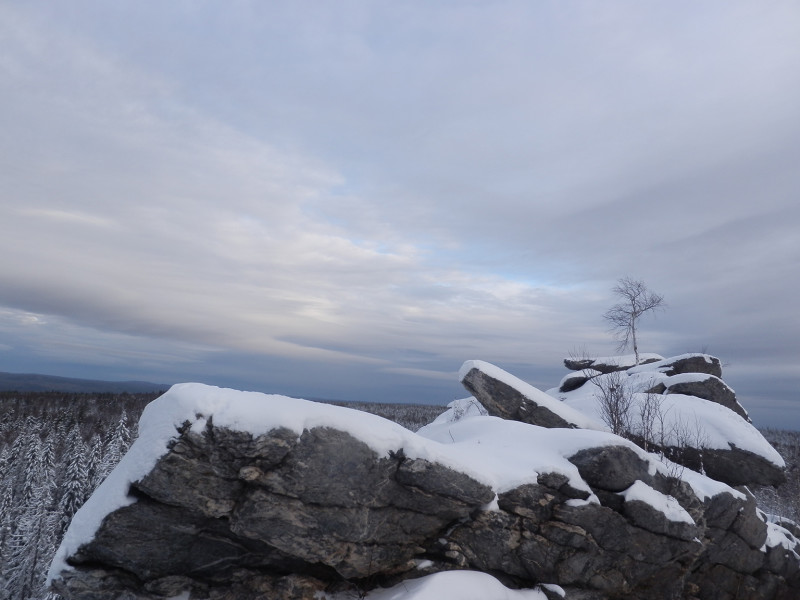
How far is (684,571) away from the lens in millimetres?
13961

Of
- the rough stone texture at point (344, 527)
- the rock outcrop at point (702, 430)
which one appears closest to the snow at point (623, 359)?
the rock outcrop at point (702, 430)

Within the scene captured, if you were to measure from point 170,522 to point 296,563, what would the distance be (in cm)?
276

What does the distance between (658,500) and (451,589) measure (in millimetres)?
6673

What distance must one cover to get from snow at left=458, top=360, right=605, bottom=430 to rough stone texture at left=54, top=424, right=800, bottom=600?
220 inches

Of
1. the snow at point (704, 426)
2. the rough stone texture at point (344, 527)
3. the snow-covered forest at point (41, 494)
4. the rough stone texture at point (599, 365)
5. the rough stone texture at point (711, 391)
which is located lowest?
the snow-covered forest at point (41, 494)

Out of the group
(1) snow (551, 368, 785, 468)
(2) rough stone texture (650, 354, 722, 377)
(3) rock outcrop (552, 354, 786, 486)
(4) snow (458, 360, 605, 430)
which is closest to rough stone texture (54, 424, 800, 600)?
(4) snow (458, 360, 605, 430)

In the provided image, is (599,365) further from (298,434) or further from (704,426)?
(298,434)

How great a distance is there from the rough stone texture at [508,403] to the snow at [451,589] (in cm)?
820

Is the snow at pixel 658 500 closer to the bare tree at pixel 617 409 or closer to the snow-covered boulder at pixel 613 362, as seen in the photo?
the bare tree at pixel 617 409

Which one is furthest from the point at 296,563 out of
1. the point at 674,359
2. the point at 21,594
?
the point at 21,594

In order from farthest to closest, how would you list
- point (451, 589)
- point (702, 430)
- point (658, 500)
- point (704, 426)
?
1. point (704, 426)
2. point (702, 430)
3. point (658, 500)
4. point (451, 589)

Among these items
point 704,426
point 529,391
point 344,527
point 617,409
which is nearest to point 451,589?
point 344,527

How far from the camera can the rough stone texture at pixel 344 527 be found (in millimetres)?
9484

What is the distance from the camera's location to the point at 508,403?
19016mm
